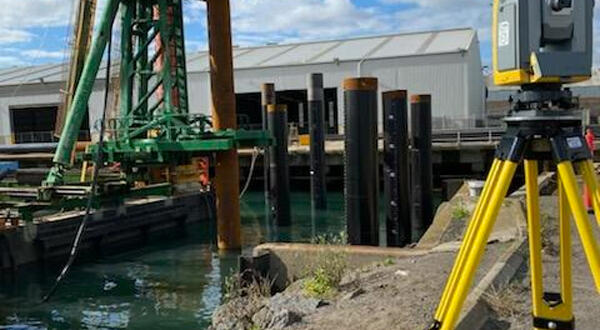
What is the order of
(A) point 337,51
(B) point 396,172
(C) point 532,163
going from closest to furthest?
1. (C) point 532,163
2. (B) point 396,172
3. (A) point 337,51

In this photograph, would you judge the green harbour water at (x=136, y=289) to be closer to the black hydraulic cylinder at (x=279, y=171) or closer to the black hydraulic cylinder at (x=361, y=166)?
the black hydraulic cylinder at (x=279, y=171)

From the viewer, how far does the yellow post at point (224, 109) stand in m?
15.9

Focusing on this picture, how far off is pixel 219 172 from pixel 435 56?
1012 inches

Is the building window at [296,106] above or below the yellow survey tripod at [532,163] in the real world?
above

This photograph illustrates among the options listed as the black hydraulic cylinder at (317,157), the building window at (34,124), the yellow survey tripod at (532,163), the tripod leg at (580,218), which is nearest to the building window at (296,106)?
the building window at (34,124)

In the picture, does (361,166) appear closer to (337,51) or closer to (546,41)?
(546,41)

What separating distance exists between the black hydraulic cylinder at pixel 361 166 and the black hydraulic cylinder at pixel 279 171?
8071mm

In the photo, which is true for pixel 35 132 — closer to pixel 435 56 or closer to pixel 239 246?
pixel 435 56

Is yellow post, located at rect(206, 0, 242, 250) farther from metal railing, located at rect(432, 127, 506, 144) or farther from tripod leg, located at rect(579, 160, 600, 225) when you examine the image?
metal railing, located at rect(432, 127, 506, 144)

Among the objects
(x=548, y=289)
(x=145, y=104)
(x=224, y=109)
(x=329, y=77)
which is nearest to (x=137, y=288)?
(x=224, y=109)

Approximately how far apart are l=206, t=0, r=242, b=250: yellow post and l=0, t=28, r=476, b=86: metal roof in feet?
82.7

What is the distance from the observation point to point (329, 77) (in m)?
41.7

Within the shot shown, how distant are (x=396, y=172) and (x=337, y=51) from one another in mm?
30129

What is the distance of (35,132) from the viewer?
171 ft
